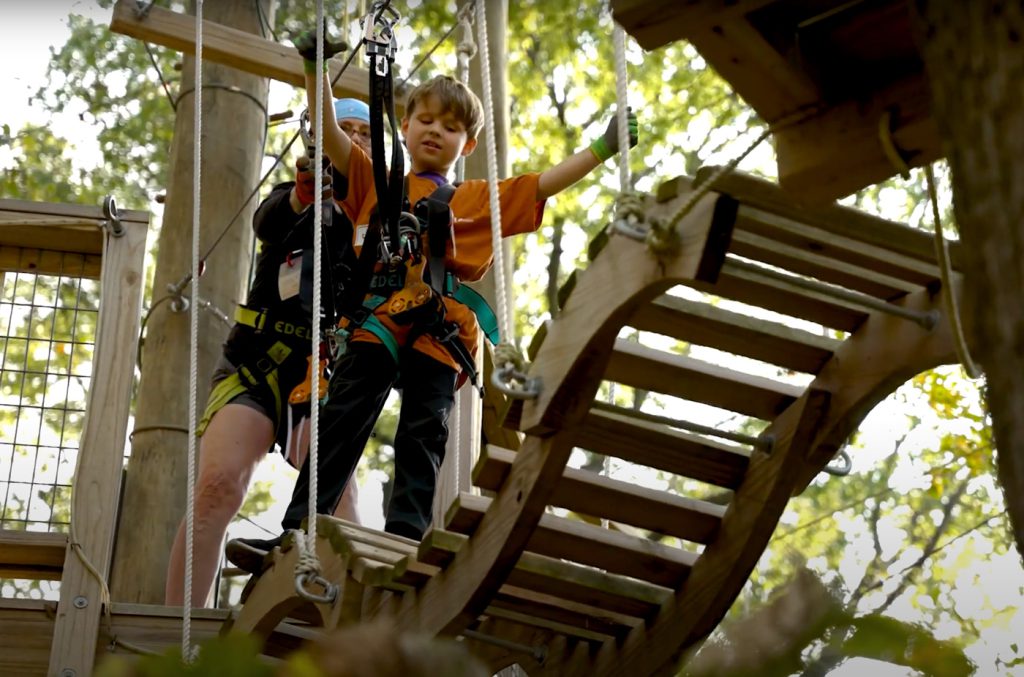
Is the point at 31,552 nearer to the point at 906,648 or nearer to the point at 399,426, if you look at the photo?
the point at 399,426

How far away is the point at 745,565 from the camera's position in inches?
117

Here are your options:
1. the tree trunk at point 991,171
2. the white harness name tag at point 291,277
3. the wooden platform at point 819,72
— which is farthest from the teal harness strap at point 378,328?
the tree trunk at point 991,171

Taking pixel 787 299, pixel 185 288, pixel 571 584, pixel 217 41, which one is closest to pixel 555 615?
pixel 571 584

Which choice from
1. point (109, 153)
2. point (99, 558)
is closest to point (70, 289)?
point (109, 153)

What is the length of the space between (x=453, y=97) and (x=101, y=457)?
139 cm

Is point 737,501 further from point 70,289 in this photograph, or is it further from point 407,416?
point 70,289

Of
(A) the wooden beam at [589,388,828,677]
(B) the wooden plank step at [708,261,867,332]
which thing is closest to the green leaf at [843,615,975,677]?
(B) the wooden plank step at [708,261,867,332]

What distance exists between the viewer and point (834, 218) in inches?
97.8

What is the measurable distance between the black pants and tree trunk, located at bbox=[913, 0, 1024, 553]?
237 centimetres

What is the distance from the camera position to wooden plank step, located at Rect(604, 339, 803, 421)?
274 centimetres

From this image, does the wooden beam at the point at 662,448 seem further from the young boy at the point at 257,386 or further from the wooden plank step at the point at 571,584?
the young boy at the point at 257,386

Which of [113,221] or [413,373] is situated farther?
[113,221]

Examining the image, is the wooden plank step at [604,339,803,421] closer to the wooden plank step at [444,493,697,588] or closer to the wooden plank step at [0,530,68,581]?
the wooden plank step at [444,493,697,588]

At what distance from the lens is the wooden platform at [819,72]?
6.68ft
